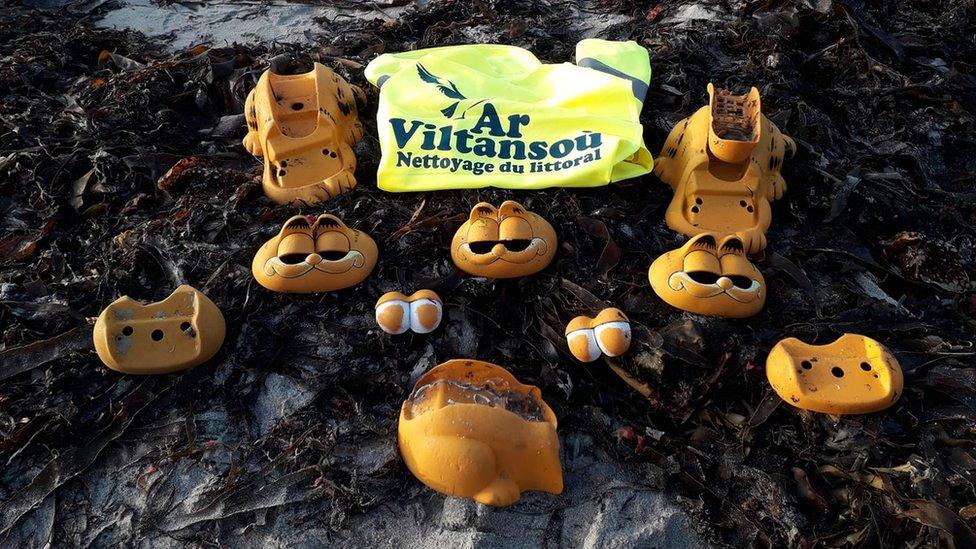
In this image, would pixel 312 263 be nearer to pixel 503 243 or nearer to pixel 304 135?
pixel 503 243

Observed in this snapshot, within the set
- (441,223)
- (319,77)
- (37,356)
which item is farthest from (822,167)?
(37,356)

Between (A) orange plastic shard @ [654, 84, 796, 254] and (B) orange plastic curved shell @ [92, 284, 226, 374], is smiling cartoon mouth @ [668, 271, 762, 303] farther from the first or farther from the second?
(B) orange plastic curved shell @ [92, 284, 226, 374]

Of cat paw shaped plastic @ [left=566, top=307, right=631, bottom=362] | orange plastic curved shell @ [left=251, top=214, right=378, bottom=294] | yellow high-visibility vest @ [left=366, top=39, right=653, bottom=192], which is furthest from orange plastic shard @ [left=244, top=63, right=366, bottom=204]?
cat paw shaped plastic @ [left=566, top=307, right=631, bottom=362]

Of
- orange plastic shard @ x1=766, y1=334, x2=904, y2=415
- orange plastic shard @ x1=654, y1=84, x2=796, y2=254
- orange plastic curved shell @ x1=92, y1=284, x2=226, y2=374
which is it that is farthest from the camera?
orange plastic shard @ x1=654, y1=84, x2=796, y2=254

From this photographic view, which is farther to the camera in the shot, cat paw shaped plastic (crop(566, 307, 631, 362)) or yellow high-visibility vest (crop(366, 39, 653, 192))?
yellow high-visibility vest (crop(366, 39, 653, 192))

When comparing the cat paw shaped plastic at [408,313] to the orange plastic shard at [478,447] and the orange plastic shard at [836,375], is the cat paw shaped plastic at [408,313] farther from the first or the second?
the orange plastic shard at [836,375]

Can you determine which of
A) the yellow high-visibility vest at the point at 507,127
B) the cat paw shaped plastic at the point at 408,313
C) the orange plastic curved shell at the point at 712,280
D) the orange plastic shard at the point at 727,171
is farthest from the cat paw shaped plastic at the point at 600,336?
the yellow high-visibility vest at the point at 507,127
